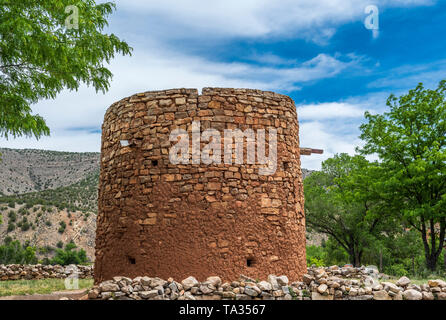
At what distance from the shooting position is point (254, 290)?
5.80 m

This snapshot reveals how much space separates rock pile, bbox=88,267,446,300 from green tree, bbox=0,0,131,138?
4594 mm

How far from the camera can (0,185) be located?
3812 cm

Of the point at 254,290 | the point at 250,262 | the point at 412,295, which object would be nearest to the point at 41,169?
the point at 250,262

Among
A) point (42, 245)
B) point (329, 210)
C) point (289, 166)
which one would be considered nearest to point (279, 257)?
point (289, 166)

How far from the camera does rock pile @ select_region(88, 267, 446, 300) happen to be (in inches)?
223

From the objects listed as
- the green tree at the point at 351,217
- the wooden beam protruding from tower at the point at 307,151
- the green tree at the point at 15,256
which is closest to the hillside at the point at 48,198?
the green tree at the point at 15,256

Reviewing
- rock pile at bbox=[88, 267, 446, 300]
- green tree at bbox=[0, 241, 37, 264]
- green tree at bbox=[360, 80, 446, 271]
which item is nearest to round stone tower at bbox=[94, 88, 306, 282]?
rock pile at bbox=[88, 267, 446, 300]

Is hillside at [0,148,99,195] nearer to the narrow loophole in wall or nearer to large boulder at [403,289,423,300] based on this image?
the narrow loophole in wall

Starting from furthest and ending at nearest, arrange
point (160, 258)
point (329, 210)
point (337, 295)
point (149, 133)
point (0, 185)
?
point (0, 185)
point (329, 210)
point (149, 133)
point (160, 258)
point (337, 295)

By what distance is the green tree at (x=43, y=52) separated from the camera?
7.61 metres

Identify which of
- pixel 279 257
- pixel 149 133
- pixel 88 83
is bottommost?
pixel 279 257

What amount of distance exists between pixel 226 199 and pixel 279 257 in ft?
4.81
